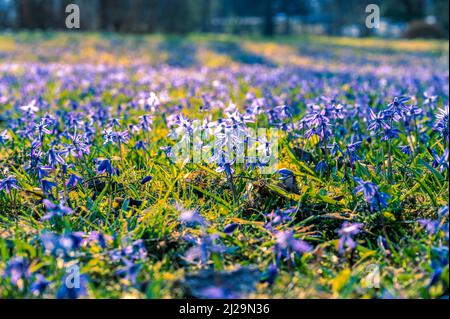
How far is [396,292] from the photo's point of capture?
210 cm

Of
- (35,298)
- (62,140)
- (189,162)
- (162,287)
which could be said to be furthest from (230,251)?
(62,140)

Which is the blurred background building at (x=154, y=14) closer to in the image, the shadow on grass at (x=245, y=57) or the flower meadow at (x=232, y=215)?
the shadow on grass at (x=245, y=57)

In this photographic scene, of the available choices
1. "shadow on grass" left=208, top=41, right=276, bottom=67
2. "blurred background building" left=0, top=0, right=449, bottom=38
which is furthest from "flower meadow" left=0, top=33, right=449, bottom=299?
"blurred background building" left=0, top=0, right=449, bottom=38

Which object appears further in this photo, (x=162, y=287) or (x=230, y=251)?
(x=230, y=251)

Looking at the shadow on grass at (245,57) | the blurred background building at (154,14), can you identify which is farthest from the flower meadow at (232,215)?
the blurred background building at (154,14)

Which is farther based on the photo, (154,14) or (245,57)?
(154,14)

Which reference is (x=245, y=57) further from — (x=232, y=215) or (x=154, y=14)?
(x=154, y=14)

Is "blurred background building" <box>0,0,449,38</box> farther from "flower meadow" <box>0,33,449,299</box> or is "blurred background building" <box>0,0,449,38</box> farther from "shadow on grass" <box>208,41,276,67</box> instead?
"flower meadow" <box>0,33,449,299</box>

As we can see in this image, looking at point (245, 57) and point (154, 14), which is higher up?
point (154, 14)

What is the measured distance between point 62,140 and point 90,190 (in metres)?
1.04

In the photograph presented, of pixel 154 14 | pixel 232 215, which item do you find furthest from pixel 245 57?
pixel 154 14

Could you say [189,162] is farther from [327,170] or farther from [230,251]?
[230,251]

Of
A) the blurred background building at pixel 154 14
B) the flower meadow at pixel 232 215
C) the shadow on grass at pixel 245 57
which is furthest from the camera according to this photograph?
the blurred background building at pixel 154 14
